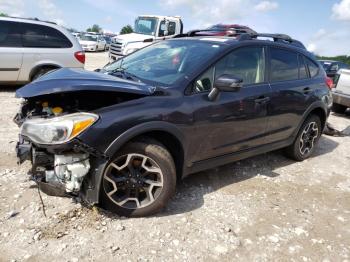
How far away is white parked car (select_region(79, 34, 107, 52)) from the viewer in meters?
29.8

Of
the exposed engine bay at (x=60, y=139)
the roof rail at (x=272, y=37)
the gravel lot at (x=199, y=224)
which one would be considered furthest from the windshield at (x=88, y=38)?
the exposed engine bay at (x=60, y=139)

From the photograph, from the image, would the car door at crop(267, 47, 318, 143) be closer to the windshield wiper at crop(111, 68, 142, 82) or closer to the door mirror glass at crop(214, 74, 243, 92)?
the door mirror glass at crop(214, 74, 243, 92)

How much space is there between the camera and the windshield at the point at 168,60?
3664 millimetres

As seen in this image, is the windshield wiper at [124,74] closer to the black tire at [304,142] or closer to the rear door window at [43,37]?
the black tire at [304,142]

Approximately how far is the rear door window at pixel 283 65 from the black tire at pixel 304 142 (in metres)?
0.78

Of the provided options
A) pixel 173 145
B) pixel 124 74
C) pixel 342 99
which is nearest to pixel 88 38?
pixel 342 99

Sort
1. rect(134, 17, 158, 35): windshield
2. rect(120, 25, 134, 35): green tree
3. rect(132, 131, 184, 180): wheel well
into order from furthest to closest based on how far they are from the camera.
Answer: rect(120, 25, 134, 35): green tree
rect(134, 17, 158, 35): windshield
rect(132, 131, 184, 180): wheel well

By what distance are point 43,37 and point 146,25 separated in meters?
7.31

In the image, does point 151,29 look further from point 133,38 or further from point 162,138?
point 162,138

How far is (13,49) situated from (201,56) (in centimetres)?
613

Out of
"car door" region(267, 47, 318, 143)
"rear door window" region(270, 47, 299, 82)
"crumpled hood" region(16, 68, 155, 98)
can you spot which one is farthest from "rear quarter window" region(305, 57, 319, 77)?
"crumpled hood" region(16, 68, 155, 98)

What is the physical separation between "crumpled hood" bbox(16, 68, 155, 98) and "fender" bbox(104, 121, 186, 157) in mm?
309

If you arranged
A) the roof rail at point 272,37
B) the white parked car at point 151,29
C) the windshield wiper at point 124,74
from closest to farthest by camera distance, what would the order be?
the windshield wiper at point 124,74 < the roof rail at point 272,37 < the white parked car at point 151,29

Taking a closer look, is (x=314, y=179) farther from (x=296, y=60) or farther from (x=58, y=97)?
(x=58, y=97)
